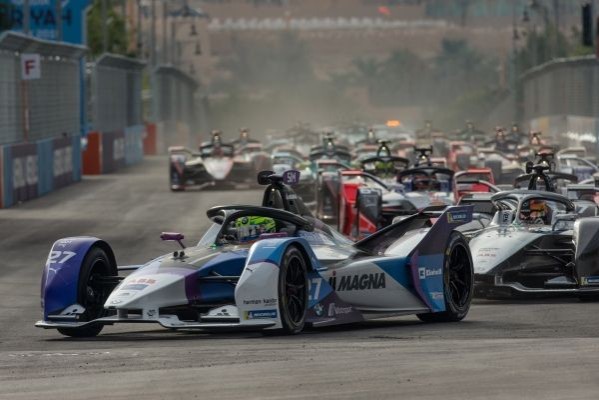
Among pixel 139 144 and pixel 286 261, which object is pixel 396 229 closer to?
pixel 286 261

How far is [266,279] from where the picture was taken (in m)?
13.8

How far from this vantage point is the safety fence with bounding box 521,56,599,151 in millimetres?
71438

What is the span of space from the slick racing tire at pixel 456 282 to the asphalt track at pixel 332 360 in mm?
180

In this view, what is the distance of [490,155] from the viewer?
45812 millimetres

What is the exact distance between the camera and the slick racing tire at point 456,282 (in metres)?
15.8

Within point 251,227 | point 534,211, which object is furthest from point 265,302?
point 534,211

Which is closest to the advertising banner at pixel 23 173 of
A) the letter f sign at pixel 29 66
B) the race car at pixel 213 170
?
the letter f sign at pixel 29 66

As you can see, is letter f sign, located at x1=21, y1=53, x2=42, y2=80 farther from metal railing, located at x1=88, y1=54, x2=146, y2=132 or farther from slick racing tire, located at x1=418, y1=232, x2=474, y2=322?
slick racing tire, located at x1=418, y1=232, x2=474, y2=322

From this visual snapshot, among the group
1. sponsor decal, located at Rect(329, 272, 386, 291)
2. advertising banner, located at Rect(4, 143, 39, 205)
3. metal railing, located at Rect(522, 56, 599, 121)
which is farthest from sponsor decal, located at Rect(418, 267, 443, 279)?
metal railing, located at Rect(522, 56, 599, 121)

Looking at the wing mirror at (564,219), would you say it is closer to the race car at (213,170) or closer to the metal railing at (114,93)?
the race car at (213,170)

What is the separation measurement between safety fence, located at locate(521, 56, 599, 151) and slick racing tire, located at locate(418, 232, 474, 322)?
46250 mm

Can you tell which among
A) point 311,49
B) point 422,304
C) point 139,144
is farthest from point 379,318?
point 311,49

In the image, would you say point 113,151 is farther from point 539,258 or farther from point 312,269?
point 312,269

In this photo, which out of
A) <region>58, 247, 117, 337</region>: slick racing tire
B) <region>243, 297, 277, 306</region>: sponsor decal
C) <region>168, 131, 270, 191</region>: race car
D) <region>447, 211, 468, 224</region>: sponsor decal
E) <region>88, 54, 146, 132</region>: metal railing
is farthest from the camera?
<region>88, 54, 146, 132</region>: metal railing
